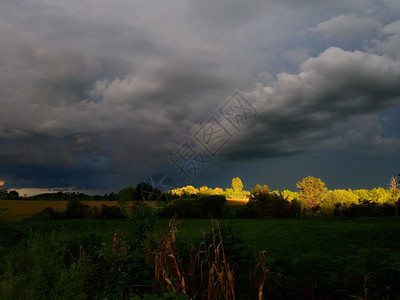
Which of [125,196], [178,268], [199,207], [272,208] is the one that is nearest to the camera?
[178,268]

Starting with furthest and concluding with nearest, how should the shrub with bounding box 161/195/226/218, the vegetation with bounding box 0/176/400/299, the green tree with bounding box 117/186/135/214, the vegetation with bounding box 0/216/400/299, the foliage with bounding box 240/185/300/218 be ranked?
the shrub with bounding box 161/195/226/218, the foliage with bounding box 240/185/300/218, the green tree with bounding box 117/186/135/214, the vegetation with bounding box 0/216/400/299, the vegetation with bounding box 0/176/400/299

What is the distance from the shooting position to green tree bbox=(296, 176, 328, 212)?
5194 centimetres

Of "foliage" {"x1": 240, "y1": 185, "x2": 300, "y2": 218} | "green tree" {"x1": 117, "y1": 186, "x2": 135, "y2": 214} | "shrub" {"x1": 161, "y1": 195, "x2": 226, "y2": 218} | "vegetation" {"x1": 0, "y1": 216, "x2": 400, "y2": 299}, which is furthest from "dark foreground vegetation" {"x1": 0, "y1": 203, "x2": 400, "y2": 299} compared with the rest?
"foliage" {"x1": 240, "y1": 185, "x2": 300, "y2": 218}

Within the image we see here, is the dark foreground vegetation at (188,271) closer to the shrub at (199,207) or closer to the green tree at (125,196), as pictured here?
the green tree at (125,196)

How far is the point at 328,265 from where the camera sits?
24.1 feet

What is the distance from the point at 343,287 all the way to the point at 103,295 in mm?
5041

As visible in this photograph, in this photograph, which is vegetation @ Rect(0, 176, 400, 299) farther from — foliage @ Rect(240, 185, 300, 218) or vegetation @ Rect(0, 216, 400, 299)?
→ foliage @ Rect(240, 185, 300, 218)

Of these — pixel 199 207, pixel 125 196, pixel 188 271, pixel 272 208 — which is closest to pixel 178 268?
pixel 188 271

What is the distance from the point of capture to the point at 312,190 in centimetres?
5225

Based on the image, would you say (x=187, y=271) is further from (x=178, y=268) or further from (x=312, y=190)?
(x=312, y=190)

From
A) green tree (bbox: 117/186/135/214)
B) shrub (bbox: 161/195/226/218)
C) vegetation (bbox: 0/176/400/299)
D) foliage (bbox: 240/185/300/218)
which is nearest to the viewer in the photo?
vegetation (bbox: 0/176/400/299)

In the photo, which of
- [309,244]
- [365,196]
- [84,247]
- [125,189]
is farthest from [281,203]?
[84,247]

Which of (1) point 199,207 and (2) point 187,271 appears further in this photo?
(1) point 199,207

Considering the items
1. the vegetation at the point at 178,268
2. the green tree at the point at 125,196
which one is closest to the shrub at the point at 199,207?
the green tree at the point at 125,196
